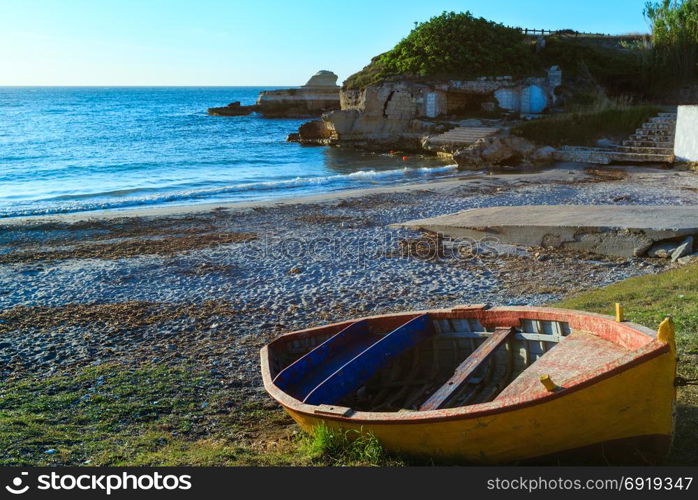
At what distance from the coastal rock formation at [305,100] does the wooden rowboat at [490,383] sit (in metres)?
66.5

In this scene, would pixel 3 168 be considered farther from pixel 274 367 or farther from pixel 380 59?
pixel 274 367

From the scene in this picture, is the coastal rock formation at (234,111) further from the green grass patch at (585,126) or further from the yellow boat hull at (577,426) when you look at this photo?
the yellow boat hull at (577,426)

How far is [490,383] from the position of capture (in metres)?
6.41

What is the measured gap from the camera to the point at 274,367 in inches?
266

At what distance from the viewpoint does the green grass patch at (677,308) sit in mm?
5414

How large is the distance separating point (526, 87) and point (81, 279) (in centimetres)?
2920

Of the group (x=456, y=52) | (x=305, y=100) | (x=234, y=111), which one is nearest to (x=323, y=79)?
(x=305, y=100)

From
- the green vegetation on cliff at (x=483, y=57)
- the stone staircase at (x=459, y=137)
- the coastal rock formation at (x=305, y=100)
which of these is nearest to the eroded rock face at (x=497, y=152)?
the stone staircase at (x=459, y=137)

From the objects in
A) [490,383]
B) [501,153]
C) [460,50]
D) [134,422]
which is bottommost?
[134,422]

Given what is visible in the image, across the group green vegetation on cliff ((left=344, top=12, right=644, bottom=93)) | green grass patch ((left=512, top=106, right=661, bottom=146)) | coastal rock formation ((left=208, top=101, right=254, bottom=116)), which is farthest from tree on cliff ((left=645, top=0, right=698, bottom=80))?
coastal rock formation ((left=208, top=101, right=254, bottom=116))

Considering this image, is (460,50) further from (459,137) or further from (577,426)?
(577,426)

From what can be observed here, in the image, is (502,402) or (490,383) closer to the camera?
(502,402)

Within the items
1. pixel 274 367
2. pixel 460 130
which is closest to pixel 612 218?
pixel 274 367

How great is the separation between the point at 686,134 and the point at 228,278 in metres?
19.4
